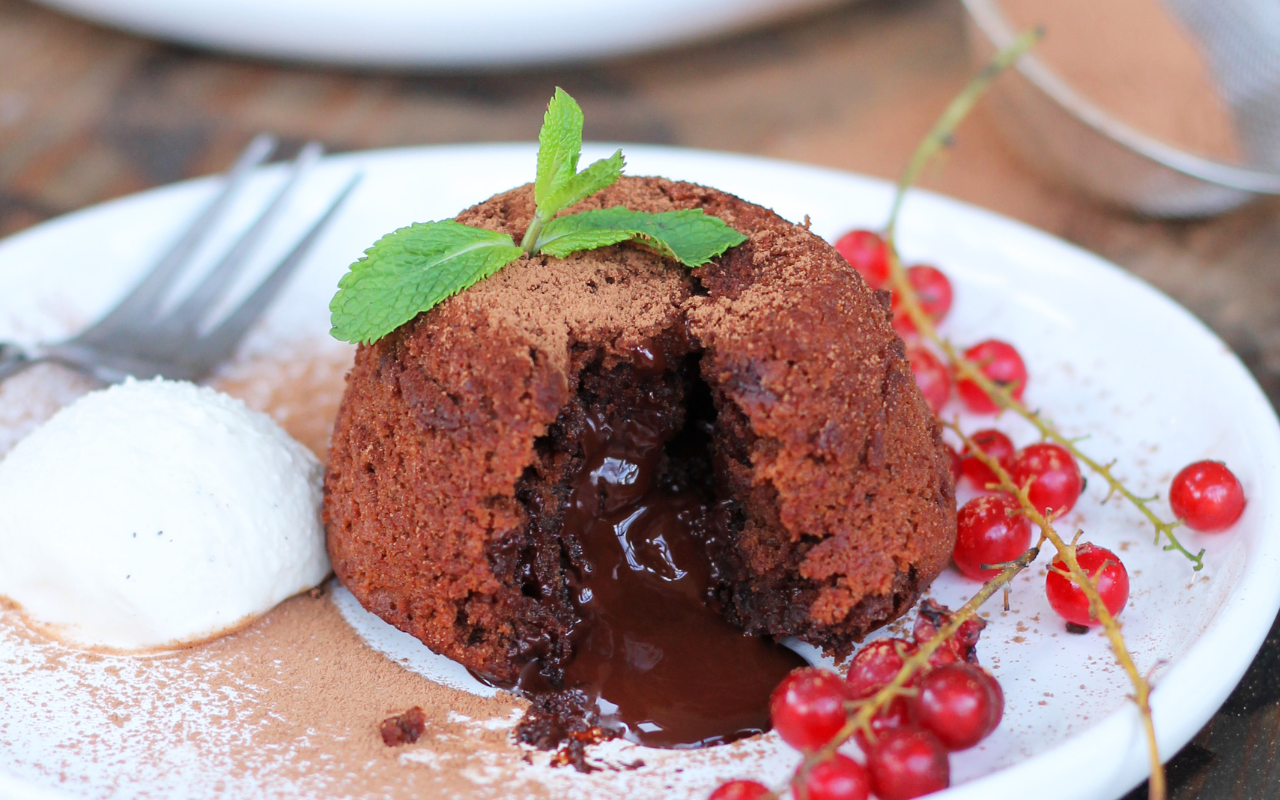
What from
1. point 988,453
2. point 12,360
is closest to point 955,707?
point 988,453

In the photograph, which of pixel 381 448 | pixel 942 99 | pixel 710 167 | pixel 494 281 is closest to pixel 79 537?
pixel 381 448

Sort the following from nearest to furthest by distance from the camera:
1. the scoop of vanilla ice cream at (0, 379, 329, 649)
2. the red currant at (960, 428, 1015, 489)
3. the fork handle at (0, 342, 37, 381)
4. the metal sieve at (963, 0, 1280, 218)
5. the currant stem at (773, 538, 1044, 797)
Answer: the currant stem at (773, 538, 1044, 797) < the scoop of vanilla ice cream at (0, 379, 329, 649) < the red currant at (960, 428, 1015, 489) < the fork handle at (0, 342, 37, 381) < the metal sieve at (963, 0, 1280, 218)

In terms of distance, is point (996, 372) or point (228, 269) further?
point (228, 269)

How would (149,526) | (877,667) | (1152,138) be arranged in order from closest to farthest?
(877,667), (149,526), (1152,138)

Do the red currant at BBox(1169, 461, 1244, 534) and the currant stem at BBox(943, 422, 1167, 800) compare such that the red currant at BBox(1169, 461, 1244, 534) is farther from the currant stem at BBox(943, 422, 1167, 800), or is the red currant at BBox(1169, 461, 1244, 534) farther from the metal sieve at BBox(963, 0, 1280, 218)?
the metal sieve at BBox(963, 0, 1280, 218)

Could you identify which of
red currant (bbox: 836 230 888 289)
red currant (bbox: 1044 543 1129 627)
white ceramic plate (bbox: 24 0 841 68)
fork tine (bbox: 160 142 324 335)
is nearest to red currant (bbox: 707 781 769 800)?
red currant (bbox: 1044 543 1129 627)

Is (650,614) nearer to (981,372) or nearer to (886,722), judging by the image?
(886,722)
